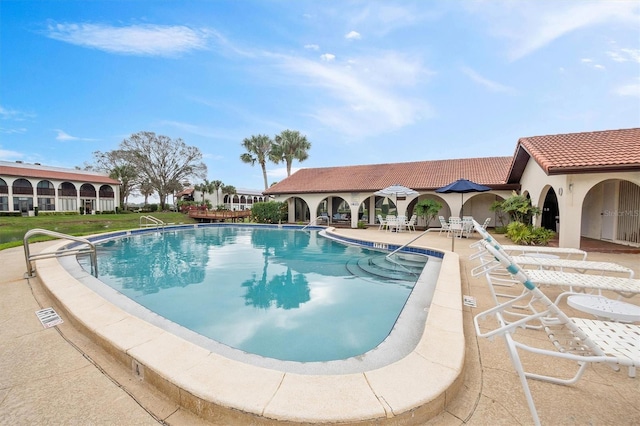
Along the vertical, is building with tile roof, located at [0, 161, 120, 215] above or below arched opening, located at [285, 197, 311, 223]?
above

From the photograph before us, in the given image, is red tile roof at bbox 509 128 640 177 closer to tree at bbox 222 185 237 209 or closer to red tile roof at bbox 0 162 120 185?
tree at bbox 222 185 237 209

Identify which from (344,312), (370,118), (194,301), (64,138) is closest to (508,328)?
(344,312)

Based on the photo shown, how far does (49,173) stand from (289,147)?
3368cm

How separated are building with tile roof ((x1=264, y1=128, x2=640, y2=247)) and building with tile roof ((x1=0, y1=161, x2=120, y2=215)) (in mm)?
34328

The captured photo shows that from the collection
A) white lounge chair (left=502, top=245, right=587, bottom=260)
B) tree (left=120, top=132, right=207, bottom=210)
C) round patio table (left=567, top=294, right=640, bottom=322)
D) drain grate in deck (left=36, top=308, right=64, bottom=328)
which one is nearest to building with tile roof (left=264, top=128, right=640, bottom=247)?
white lounge chair (left=502, top=245, right=587, bottom=260)

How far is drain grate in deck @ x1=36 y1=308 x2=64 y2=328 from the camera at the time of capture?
3.73 m

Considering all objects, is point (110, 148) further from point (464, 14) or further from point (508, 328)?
point (508, 328)

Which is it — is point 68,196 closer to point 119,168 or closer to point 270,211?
point 119,168

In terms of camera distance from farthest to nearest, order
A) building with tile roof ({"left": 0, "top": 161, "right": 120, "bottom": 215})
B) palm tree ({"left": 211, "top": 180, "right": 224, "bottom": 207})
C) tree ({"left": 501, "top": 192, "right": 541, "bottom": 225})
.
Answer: palm tree ({"left": 211, "top": 180, "right": 224, "bottom": 207}) < building with tile roof ({"left": 0, "top": 161, "right": 120, "bottom": 215}) < tree ({"left": 501, "top": 192, "right": 541, "bottom": 225})

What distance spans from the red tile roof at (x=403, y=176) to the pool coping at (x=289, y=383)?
17179mm

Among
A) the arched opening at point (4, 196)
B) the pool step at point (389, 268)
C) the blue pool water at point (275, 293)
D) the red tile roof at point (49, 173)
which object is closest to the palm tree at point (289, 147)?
the blue pool water at point (275, 293)

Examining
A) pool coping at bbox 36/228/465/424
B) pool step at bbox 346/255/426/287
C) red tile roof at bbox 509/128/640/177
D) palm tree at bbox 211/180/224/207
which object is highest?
palm tree at bbox 211/180/224/207

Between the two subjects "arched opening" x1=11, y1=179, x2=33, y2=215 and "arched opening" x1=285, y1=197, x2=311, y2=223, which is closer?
"arched opening" x1=285, y1=197, x2=311, y2=223

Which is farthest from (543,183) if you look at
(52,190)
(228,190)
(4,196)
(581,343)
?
(4,196)
